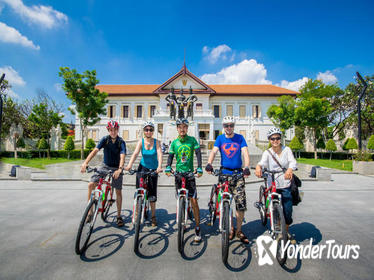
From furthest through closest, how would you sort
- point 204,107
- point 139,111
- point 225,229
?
point 139,111 < point 204,107 < point 225,229

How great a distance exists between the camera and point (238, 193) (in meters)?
3.06

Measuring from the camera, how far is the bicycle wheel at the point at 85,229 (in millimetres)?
2617

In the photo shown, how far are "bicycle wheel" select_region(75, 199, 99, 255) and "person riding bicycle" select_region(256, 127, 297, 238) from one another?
8.54 ft

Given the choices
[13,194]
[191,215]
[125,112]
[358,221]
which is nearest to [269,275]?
[191,215]

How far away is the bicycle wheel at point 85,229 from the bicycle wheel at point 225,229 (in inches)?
76.1

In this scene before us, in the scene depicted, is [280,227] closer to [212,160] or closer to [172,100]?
[212,160]

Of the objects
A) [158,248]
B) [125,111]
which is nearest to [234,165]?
[158,248]

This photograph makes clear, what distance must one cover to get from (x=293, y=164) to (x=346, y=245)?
1599mm

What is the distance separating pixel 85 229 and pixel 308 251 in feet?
11.0

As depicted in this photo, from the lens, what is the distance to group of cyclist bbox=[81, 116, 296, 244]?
3.02 metres

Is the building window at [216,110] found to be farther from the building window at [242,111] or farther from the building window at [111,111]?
the building window at [111,111]

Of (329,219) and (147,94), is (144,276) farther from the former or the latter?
(147,94)

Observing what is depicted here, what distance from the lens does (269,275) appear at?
7.56ft

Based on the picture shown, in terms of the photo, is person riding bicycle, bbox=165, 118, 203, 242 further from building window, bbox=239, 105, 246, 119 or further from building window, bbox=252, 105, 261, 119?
building window, bbox=252, 105, 261, 119
